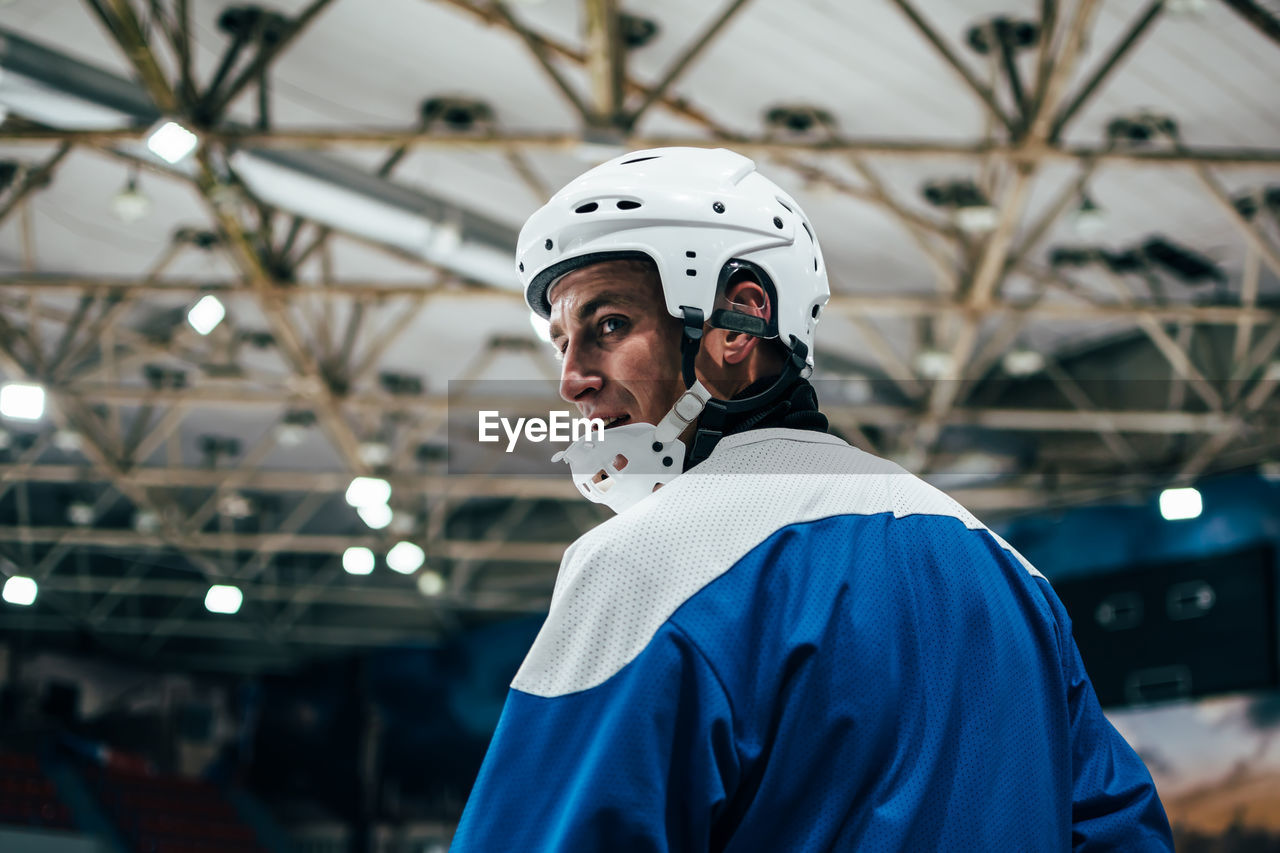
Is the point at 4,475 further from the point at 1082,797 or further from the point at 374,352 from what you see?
the point at 1082,797

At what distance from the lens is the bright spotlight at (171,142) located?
7.23 metres

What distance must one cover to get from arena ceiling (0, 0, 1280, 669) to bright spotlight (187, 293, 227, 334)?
56 centimetres

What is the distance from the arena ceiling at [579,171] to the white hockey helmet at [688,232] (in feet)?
15.1

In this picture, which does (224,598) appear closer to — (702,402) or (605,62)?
(605,62)

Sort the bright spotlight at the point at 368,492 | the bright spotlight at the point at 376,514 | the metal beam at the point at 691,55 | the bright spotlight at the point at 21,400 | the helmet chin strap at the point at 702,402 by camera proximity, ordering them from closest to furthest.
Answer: the helmet chin strap at the point at 702,402 → the metal beam at the point at 691,55 → the bright spotlight at the point at 21,400 → the bright spotlight at the point at 368,492 → the bright spotlight at the point at 376,514

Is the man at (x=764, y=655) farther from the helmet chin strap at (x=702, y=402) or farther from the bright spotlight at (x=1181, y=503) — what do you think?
the bright spotlight at (x=1181, y=503)

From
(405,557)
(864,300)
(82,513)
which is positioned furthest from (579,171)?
(82,513)

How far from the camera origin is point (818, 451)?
1.43 metres

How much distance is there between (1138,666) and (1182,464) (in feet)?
6.64

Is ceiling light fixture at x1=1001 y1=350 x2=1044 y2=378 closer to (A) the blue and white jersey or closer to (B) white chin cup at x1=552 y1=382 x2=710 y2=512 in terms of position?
(B) white chin cup at x1=552 y1=382 x2=710 y2=512

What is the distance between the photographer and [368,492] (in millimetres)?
11352

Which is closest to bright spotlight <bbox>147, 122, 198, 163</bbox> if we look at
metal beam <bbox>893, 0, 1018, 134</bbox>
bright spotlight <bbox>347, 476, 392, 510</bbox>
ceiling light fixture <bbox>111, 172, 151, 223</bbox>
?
ceiling light fixture <bbox>111, 172, 151, 223</bbox>

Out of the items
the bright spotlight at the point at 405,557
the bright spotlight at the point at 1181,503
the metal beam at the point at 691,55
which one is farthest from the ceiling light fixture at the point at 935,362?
the bright spotlight at the point at 405,557

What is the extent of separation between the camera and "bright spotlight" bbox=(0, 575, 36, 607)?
15.1m
